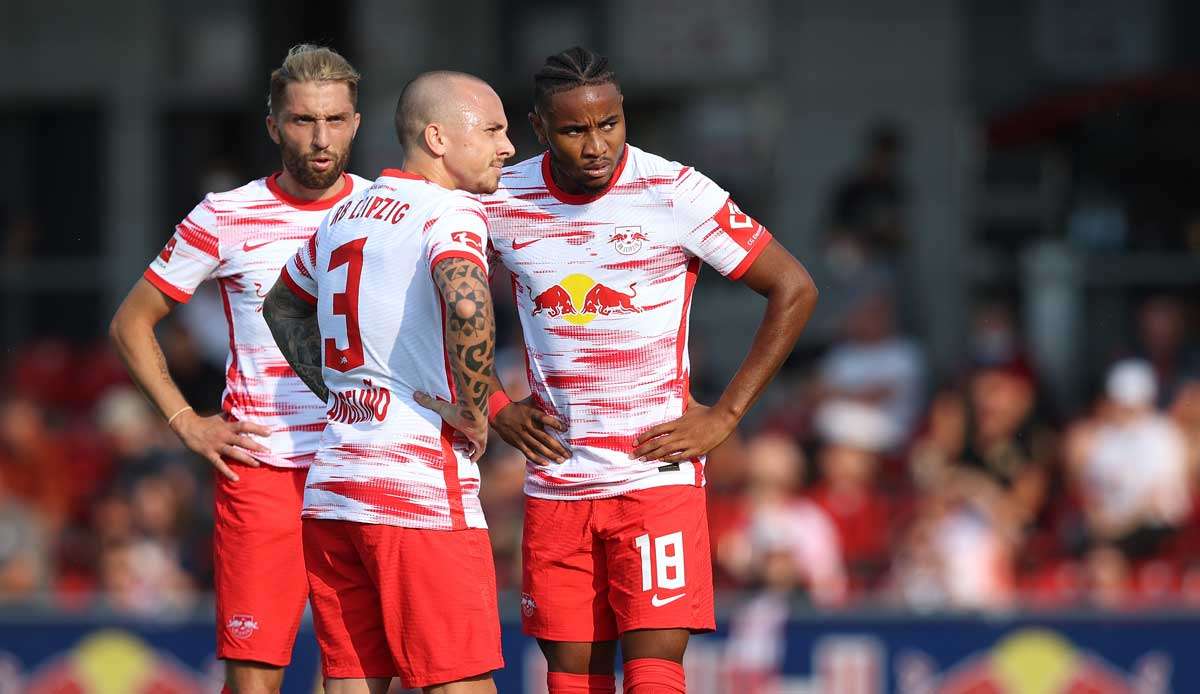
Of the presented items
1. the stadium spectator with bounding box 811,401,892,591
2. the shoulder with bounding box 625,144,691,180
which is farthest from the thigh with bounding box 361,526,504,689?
the stadium spectator with bounding box 811,401,892,591

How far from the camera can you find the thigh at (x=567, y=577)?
5637 millimetres

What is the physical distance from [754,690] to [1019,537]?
1.93 metres

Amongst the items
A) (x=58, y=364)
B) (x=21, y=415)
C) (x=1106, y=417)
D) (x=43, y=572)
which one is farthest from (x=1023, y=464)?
(x=58, y=364)

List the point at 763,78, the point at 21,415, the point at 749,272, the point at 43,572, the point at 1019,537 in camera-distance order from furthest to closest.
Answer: the point at 763,78 → the point at 21,415 → the point at 43,572 → the point at 1019,537 → the point at 749,272

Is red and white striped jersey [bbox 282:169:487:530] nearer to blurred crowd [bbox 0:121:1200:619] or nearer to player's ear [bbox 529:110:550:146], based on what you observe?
player's ear [bbox 529:110:550:146]

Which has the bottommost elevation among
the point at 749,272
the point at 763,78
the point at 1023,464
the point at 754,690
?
the point at 754,690

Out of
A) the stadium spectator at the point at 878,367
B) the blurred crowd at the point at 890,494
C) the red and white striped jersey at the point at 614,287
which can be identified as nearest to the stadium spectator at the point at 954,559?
the blurred crowd at the point at 890,494

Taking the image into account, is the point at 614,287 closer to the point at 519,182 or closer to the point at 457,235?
the point at 519,182

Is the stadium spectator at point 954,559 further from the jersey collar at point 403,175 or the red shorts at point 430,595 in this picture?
the jersey collar at point 403,175

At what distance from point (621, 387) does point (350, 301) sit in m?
0.91

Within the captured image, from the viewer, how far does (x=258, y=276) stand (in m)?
5.90

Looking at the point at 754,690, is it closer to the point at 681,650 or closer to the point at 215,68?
the point at 681,650

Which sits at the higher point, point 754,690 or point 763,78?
point 763,78

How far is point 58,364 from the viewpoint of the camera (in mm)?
15195
